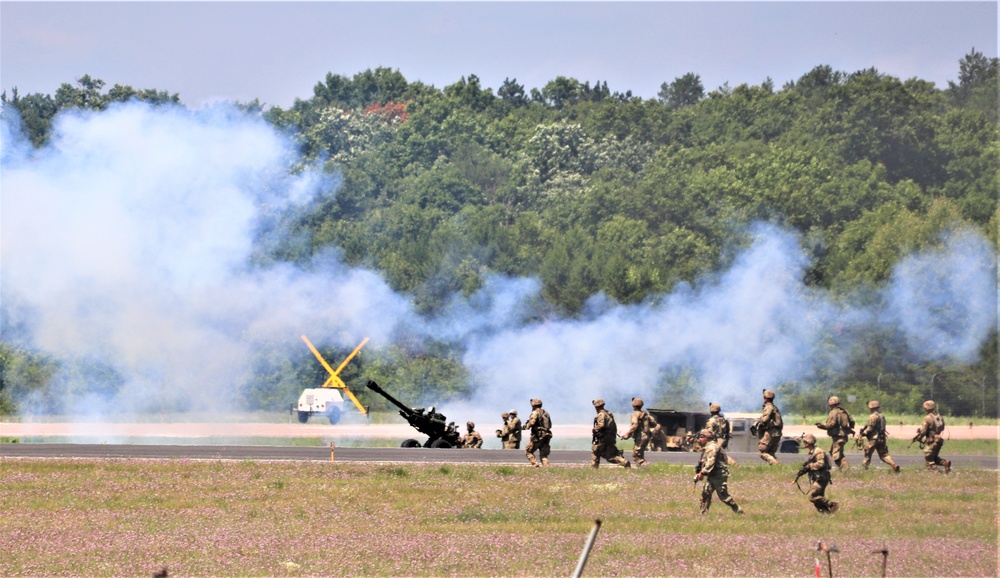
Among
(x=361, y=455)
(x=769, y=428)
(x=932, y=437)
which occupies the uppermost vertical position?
(x=769, y=428)

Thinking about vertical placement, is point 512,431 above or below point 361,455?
above

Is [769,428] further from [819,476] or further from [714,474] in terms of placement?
[714,474]

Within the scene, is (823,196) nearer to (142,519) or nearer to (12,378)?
(12,378)

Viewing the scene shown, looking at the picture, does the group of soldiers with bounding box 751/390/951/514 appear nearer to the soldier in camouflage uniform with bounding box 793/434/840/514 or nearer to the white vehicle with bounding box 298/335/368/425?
the soldier in camouflage uniform with bounding box 793/434/840/514

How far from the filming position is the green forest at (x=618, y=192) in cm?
6266

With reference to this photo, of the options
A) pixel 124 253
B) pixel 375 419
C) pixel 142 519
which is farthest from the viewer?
pixel 375 419

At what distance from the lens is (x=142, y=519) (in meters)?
25.6

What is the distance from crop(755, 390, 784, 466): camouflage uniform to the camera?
33250 millimetres

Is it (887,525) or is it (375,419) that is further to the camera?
(375,419)

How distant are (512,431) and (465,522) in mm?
14582

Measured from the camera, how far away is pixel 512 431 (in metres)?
40.1

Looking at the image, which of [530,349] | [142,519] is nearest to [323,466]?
[142,519]

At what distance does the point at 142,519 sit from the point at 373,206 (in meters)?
62.1

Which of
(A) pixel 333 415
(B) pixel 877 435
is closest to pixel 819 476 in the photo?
(B) pixel 877 435
